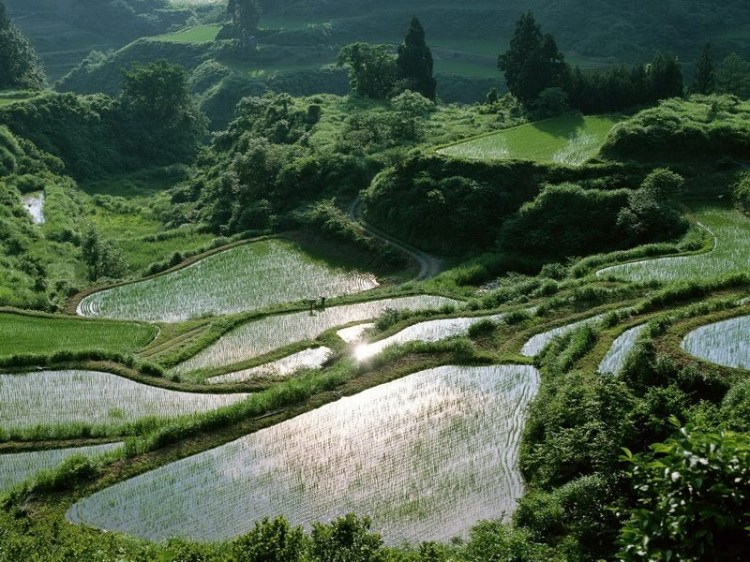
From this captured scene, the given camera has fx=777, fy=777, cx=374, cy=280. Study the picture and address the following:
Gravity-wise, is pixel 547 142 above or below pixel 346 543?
above

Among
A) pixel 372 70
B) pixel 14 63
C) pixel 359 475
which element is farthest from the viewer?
pixel 14 63

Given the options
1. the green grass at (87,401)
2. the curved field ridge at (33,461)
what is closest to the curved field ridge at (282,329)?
the green grass at (87,401)

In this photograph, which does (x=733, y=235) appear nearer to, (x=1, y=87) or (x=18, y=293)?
(x=18, y=293)

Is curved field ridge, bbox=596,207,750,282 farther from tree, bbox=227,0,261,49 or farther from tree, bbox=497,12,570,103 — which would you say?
A: tree, bbox=227,0,261,49

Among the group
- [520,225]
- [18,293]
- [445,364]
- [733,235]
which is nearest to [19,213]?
[18,293]

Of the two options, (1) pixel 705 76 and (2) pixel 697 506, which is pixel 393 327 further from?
(1) pixel 705 76

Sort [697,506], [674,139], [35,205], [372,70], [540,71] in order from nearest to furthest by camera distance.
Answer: [697,506]
[674,139]
[540,71]
[35,205]
[372,70]

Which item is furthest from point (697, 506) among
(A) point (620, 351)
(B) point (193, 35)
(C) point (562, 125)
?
(B) point (193, 35)
